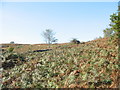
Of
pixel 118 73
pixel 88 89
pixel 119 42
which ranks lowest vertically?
pixel 88 89

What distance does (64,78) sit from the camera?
1238 centimetres

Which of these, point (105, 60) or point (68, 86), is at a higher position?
point (105, 60)

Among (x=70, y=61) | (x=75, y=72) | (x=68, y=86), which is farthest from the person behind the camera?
(x=70, y=61)

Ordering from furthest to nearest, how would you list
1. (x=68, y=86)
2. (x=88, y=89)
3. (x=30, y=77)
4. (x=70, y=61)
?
(x=70, y=61)
(x=30, y=77)
(x=68, y=86)
(x=88, y=89)

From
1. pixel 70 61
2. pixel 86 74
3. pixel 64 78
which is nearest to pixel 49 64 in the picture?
pixel 70 61

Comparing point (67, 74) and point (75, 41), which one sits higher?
point (75, 41)

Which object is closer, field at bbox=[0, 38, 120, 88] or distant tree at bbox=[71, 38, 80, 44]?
field at bbox=[0, 38, 120, 88]

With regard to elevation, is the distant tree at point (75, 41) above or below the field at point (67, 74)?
above

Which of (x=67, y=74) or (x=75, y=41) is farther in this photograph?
(x=75, y=41)

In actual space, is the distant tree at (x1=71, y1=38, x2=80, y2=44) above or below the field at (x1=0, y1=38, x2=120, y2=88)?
above

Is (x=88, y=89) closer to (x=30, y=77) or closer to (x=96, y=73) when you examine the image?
(x=96, y=73)

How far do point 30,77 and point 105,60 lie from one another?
238 inches

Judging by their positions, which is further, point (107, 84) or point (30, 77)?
point (30, 77)

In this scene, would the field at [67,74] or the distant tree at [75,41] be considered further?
the distant tree at [75,41]
